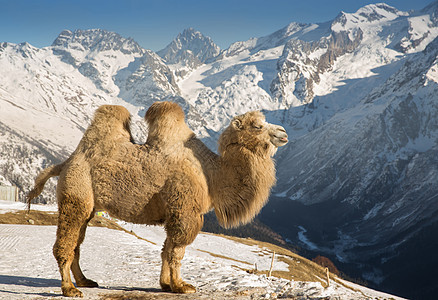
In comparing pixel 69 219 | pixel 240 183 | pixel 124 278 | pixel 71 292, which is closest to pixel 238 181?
pixel 240 183

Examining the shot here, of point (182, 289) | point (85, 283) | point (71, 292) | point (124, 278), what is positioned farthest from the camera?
point (124, 278)

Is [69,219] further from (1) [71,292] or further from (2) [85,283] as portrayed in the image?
(2) [85,283]

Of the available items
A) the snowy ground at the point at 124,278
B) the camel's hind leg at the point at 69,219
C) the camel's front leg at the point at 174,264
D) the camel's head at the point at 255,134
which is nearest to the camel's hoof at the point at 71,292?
the camel's hind leg at the point at 69,219

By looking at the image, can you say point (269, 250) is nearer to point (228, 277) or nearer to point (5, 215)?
point (5, 215)

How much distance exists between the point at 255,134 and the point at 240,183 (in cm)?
118

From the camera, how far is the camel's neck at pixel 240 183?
944 cm

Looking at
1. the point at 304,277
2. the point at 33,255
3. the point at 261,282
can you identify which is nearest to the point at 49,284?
the point at 261,282

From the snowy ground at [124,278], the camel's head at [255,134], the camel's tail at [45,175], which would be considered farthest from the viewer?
the camel's tail at [45,175]

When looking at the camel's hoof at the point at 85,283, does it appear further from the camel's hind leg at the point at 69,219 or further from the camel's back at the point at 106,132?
the camel's back at the point at 106,132

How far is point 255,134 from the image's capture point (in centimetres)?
944

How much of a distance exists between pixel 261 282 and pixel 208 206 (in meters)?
3.05

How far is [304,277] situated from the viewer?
56.2 meters

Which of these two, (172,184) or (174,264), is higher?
(172,184)

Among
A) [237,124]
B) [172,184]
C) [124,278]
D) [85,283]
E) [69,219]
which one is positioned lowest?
[124,278]
